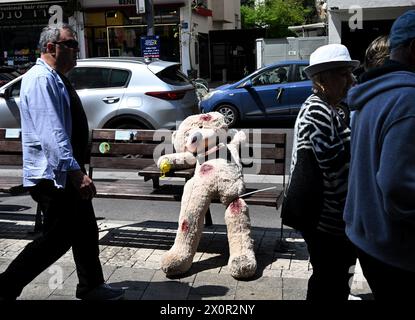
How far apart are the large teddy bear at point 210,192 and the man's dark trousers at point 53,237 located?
0.79m

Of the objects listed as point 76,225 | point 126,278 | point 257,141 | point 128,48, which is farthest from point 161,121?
point 128,48

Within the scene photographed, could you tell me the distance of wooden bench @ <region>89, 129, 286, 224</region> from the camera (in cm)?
460

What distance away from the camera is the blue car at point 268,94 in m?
12.2

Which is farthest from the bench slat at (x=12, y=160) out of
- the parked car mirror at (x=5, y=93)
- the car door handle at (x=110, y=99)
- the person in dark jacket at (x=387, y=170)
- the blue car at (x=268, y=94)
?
the blue car at (x=268, y=94)

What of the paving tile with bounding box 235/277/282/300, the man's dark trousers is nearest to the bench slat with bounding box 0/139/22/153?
the man's dark trousers

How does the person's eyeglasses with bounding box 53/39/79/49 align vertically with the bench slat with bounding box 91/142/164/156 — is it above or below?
above

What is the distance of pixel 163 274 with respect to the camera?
13.2 feet

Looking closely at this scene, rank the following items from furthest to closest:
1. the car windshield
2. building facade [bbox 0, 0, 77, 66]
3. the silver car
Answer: building facade [bbox 0, 0, 77, 66] < the car windshield < the silver car

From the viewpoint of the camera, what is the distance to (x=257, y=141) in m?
4.71

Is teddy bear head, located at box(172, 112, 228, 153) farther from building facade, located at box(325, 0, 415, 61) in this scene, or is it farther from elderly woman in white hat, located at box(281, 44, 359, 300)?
building facade, located at box(325, 0, 415, 61)

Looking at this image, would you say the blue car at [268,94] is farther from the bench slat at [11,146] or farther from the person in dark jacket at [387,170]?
the person in dark jacket at [387,170]

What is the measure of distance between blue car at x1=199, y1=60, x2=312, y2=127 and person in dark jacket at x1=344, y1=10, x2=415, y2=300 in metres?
10.1

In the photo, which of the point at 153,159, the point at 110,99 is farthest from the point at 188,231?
the point at 110,99
